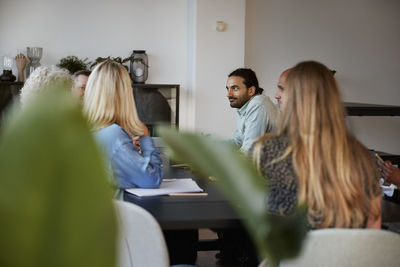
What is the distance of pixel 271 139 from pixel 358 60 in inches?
223

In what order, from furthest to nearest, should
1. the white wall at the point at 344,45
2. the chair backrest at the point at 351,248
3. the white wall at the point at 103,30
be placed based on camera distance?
the white wall at the point at 344,45 < the white wall at the point at 103,30 < the chair backrest at the point at 351,248

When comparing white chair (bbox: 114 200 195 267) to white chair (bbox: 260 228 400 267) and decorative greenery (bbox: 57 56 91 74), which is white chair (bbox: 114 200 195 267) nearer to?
white chair (bbox: 260 228 400 267)

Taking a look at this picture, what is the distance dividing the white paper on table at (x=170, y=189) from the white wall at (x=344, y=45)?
423 centimetres

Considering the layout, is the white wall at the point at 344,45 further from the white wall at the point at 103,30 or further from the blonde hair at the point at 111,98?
the blonde hair at the point at 111,98

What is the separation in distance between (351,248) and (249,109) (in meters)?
2.86

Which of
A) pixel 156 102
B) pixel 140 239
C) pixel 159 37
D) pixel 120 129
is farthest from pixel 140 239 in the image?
pixel 159 37

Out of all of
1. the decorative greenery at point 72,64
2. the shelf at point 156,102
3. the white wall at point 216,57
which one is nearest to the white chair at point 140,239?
the shelf at point 156,102

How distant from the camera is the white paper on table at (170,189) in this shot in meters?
2.40

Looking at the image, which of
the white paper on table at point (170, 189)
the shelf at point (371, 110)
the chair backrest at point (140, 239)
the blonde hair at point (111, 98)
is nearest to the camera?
the chair backrest at point (140, 239)

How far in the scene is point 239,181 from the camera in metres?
0.22

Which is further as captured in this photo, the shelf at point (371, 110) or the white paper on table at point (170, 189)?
the shelf at point (371, 110)

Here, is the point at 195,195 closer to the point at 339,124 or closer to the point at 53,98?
the point at 339,124

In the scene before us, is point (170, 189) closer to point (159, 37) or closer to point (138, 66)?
point (138, 66)

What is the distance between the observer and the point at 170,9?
6.46 metres
